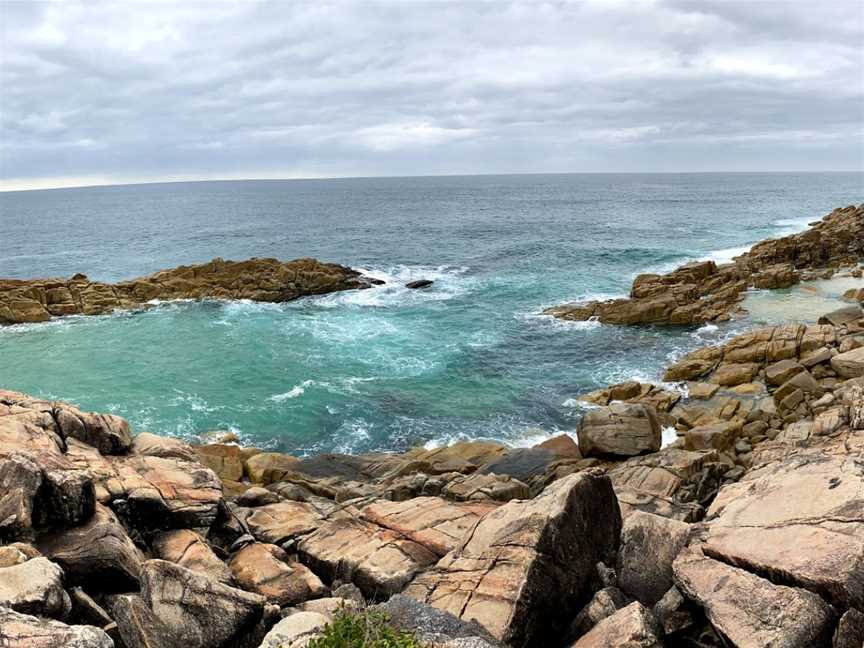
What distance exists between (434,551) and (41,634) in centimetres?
860

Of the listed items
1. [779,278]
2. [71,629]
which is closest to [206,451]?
[71,629]

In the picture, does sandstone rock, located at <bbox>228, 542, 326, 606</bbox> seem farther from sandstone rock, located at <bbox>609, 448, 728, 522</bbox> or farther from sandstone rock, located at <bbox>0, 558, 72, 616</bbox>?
sandstone rock, located at <bbox>609, 448, 728, 522</bbox>

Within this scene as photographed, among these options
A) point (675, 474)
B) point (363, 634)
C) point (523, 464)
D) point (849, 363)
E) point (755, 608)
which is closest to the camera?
point (363, 634)

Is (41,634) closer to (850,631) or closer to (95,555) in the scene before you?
(95,555)

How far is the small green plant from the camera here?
868cm

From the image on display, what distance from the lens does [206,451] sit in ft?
88.1

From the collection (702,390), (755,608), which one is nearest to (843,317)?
(702,390)

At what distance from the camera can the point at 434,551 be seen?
14.6m

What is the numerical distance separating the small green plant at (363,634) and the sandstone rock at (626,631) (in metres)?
2.99

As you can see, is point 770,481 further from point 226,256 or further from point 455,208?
point 455,208

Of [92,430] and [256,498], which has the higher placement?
[92,430]

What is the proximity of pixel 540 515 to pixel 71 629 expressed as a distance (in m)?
8.40

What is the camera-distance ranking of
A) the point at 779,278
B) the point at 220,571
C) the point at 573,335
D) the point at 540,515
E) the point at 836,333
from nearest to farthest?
the point at 540,515
the point at 220,571
the point at 836,333
the point at 573,335
the point at 779,278

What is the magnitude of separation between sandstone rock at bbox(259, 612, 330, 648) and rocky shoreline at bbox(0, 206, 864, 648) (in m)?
0.05
